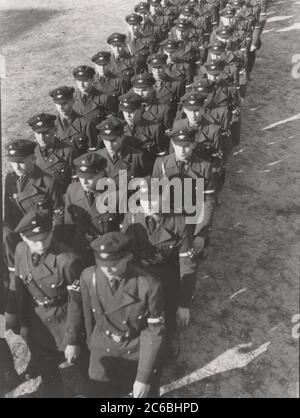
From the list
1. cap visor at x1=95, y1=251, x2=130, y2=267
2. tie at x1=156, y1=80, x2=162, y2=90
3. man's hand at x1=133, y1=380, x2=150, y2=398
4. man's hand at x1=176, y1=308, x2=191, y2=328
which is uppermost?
cap visor at x1=95, y1=251, x2=130, y2=267

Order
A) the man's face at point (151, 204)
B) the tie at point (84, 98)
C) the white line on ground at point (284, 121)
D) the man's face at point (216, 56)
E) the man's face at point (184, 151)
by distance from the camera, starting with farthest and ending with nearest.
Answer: the white line on ground at point (284, 121) → the man's face at point (216, 56) → the tie at point (84, 98) → the man's face at point (184, 151) → the man's face at point (151, 204)

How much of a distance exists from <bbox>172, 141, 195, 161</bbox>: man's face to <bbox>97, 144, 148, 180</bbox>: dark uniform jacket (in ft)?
1.64

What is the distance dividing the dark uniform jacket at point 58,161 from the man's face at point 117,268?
210 centimetres

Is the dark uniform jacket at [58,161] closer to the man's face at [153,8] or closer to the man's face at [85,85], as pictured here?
the man's face at [85,85]

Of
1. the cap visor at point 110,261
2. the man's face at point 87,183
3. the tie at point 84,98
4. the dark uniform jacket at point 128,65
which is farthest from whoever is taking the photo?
the dark uniform jacket at point 128,65

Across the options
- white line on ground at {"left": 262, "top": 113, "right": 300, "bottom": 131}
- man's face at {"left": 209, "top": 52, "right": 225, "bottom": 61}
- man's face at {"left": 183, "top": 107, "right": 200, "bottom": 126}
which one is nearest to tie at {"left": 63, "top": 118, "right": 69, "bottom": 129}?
man's face at {"left": 183, "top": 107, "right": 200, "bottom": 126}

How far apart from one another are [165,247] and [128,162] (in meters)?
1.52

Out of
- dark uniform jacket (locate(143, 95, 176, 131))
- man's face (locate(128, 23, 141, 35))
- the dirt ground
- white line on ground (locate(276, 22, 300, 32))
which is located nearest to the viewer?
the dirt ground

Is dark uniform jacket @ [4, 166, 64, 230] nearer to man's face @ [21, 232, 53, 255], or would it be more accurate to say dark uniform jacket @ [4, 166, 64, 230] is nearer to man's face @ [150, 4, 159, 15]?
man's face @ [21, 232, 53, 255]

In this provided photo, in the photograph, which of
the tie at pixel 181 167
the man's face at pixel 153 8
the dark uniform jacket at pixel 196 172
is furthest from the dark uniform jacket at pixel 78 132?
the man's face at pixel 153 8

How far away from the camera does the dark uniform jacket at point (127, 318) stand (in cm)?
372

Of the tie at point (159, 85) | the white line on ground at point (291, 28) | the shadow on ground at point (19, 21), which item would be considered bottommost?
the white line on ground at point (291, 28)

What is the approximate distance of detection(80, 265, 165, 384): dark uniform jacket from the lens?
12.2 feet

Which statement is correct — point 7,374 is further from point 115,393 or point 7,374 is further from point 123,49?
point 123,49
